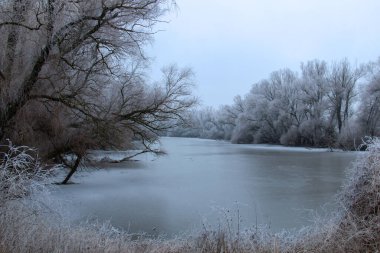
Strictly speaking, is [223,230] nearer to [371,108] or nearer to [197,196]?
[197,196]

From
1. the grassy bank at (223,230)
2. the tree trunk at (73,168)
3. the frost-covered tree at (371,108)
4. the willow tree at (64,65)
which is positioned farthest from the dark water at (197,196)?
the frost-covered tree at (371,108)

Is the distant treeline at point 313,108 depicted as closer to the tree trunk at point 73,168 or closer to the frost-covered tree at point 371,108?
the frost-covered tree at point 371,108

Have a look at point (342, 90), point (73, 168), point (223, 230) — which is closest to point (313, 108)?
point (342, 90)

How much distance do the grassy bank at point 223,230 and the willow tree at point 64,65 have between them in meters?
6.36

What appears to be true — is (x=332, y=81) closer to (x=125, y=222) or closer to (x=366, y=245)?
(x=125, y=222)

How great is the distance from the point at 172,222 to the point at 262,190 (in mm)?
5963

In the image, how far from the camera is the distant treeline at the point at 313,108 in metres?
42.4

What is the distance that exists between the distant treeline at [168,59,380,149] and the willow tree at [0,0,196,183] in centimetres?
2752

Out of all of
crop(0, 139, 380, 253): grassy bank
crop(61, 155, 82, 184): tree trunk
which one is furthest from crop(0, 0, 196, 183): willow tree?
crop(0, 139, 380, 253): grassy bank

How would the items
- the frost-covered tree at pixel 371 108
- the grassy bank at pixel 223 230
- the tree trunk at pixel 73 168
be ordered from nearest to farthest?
the grassy bank at pixel 223 230
the tree trunk at pixel 73 168
the frost-covered tree at pixel 371 108

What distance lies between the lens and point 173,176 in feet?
69.3

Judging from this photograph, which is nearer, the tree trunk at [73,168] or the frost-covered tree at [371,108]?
the tree trunk at [73,168]

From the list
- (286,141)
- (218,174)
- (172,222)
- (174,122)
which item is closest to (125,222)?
(172,222)

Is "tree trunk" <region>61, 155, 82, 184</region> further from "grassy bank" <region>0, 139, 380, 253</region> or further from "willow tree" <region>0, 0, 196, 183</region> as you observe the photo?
"grassy bank" <region>0, 139, 380, 253</region>
